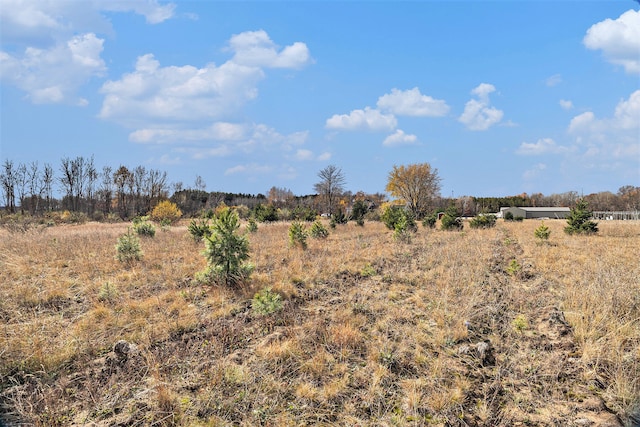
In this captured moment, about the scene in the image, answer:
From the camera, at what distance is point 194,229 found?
14406mm

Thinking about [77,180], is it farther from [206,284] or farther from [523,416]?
[523,416]

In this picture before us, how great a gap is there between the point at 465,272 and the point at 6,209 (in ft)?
173

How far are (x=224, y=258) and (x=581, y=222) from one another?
1757cm

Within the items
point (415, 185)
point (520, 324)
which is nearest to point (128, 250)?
point (520, 324)

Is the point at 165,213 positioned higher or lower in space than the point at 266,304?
higher

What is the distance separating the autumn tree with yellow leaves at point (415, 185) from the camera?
47.2m

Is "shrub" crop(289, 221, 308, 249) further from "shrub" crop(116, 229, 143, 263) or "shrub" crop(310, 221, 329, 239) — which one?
"shrub" crop(116, 229, 143, 263)

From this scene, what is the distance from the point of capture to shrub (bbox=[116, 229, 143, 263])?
33.9ft

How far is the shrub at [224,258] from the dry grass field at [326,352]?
33cm

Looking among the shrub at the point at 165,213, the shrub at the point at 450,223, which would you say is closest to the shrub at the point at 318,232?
the shrub at the point at 450,223

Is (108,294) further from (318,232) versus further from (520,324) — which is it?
(318,232)

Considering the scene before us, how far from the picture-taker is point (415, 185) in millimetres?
47938

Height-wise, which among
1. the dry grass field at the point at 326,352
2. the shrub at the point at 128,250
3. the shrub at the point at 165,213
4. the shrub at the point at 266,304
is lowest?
the dry grass field at the point at 326,352

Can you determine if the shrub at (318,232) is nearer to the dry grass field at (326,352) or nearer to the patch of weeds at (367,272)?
the patch of weeds at (367,272)
